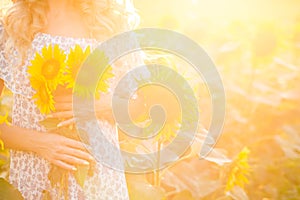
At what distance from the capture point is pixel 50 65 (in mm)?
1244

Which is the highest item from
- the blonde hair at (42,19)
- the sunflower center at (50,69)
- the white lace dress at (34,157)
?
the blonde hair at (42,19)

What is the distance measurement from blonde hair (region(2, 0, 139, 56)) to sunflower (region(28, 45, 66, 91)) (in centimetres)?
31

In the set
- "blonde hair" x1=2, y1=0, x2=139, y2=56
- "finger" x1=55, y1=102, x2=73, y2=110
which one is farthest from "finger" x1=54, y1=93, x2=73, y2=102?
"blonde hair" x1=2, y1=0, x2=139, y2=56

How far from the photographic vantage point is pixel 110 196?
1.56m

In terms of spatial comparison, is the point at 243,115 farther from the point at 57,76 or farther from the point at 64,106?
the point at 57,76

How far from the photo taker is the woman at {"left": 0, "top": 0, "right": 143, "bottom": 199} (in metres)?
1.49

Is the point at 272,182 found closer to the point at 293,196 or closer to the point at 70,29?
the point at 293,196

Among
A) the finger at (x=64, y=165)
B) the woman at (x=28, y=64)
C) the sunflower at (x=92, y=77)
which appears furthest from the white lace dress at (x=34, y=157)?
the sunflower at (x=92, y=77)

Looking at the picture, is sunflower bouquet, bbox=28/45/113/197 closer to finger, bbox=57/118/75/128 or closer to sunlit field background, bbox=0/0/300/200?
finger, bbox=57/118/75/128

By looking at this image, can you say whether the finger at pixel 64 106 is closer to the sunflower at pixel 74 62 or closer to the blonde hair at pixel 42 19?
the sunflower at pixel 74 62

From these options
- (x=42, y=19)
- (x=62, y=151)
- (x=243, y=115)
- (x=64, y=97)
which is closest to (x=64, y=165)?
(x=62, y=151)

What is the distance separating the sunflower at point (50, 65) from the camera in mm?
1229

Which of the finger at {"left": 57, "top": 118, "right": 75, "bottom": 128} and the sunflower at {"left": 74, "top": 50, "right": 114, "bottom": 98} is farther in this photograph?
the finger at {"left": 57, "top": 118, "right": 75, "bottom": 128}

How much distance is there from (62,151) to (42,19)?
1.33 feet
